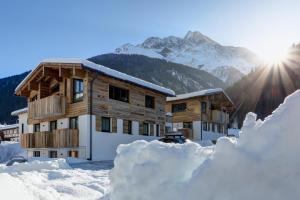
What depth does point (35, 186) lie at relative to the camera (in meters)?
7.29

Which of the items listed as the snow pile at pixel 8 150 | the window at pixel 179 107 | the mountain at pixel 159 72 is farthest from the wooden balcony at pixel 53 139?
the mountain at pixel 159 72

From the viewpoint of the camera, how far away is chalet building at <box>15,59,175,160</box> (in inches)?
786

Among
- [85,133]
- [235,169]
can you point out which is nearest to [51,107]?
[85,133]

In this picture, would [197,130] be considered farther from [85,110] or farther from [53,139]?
[53,139]

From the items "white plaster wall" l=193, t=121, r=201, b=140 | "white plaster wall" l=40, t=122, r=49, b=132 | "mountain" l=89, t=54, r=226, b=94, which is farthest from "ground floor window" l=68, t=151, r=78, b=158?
"mountain" l=89, t=54, r=226, b=94

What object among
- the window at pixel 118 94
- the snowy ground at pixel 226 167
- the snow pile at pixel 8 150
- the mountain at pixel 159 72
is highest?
the mountain at pixel 159 72

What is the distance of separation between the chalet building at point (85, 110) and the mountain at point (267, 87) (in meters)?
30.1

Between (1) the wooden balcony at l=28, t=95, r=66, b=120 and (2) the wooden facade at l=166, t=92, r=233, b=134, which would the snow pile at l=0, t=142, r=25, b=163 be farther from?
(2) the wooden facade at l=166, t=92, r=233, b=134

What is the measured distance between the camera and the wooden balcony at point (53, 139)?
65.3ft

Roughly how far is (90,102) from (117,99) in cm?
251

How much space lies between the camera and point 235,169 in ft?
10.8

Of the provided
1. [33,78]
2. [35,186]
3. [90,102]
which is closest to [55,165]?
[35,186]

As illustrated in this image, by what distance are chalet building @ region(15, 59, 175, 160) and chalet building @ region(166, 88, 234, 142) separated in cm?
898

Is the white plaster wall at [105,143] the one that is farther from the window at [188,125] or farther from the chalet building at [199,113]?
the window at [188,125]
